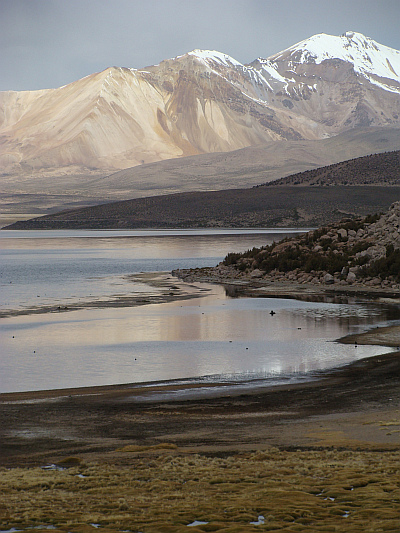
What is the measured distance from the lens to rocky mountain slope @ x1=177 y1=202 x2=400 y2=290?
110 feet

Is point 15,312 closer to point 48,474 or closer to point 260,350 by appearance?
point 260,350

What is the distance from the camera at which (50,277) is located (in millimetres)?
40188

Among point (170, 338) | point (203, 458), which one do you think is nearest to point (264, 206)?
point (170, 338)

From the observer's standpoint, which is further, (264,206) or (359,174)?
(359,174)

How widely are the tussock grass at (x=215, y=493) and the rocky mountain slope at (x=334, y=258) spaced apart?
24663 mm

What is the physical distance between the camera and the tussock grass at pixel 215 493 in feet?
21.2

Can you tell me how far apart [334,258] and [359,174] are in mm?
102937

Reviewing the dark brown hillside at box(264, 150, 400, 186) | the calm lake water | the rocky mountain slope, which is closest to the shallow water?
the calm lake water

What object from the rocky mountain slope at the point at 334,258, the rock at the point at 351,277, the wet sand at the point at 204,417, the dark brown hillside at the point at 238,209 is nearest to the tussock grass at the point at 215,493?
the wet sand at the point at 204,417

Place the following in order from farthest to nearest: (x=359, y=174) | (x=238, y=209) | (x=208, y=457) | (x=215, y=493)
Answer: (x=359, y=174) < (x=238, y=209) < (x=208, y=457) < (x=215, y=493)

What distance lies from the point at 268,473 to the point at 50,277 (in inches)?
1318

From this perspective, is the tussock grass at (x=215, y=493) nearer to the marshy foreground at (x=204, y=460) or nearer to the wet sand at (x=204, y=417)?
the marshy foreground at (x=204, y=460)

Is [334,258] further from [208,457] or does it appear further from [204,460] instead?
[204,460]

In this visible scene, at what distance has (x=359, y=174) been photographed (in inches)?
5335
